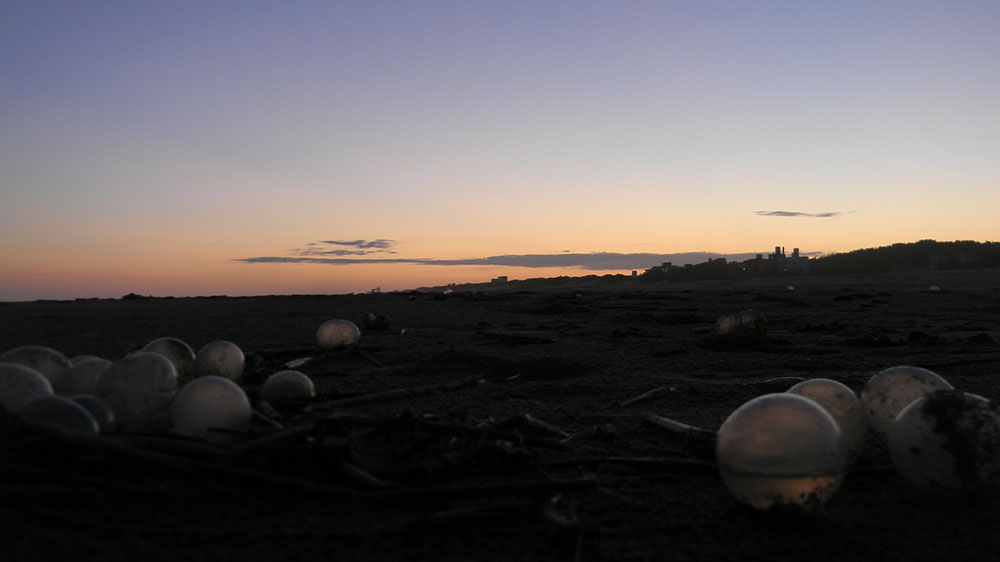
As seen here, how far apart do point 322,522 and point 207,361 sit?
7.79ft

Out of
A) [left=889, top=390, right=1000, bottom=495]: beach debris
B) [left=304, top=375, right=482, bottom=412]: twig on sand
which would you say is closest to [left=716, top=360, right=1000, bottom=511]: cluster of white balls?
[left=889, top=390, right=1000, bottom=495]: beach debris

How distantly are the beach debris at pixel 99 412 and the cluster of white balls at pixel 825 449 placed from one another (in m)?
2.10

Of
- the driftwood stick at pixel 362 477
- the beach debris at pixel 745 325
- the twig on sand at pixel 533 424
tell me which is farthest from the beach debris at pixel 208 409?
Answer: the beach debris at pixel 745 325

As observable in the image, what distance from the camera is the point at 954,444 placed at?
2479mm

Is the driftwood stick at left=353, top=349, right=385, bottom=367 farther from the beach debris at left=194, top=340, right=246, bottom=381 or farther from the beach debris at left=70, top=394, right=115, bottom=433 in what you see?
the beach debris at left=70, top=394, right=115, bottom=433

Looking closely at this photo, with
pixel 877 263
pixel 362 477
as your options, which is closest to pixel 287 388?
pixel 362 477

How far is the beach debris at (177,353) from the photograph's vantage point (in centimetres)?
376

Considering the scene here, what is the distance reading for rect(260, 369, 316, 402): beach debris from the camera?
364 cm

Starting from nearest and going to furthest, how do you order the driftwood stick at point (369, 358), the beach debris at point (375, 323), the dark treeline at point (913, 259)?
the driftwood stick at point (369, 358), the beach debris at point (375, 323), the dark treeline at point (913, 259)

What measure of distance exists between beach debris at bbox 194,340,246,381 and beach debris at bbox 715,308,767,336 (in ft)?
15.8

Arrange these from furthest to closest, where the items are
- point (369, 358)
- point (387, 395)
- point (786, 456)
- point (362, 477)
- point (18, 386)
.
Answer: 1. point (369, 358)
2. point (387, 395)
3. point (18, 386)
4. point (362, 477)
5. point (786, 456)

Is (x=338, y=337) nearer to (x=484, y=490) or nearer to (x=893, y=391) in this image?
(x=484, y=490)

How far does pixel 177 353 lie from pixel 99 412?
1.48 metres

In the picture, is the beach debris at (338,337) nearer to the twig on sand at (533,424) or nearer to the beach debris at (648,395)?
the beach debris at (648,395)
